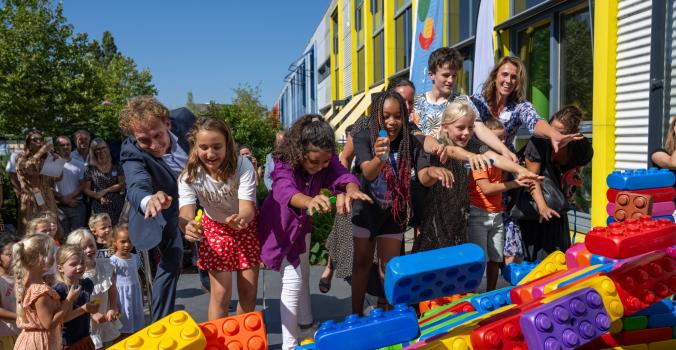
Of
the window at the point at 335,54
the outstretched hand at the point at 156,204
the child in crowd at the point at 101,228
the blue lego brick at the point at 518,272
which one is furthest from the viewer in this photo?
the window at the point at 335,54

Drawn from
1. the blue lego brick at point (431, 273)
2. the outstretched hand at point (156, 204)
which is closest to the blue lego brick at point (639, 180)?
the blue lego brick at point (431, 273)

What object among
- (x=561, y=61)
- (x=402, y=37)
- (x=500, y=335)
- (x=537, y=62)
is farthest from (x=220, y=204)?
(x=402, y=37)

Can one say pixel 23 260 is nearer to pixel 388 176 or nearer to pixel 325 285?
pixel 388 176

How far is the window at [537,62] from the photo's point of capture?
6.69 metres

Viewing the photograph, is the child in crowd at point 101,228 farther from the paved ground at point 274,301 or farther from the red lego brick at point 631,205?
the red lego brick at point 631,205

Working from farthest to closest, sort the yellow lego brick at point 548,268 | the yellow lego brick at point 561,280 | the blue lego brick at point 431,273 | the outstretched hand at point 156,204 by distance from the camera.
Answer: the yellow lego brick at point 548,268 → the outstretched hand at point 156,204 → the yellow lego brick at point 561,280 → the blue lego brick at point 431,273

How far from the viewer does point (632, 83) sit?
5105mm

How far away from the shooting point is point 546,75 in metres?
6.66

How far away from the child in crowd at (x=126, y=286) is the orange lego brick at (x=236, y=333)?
215 cm

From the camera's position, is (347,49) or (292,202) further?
(347,49)

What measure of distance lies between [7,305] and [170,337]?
2.13 meters

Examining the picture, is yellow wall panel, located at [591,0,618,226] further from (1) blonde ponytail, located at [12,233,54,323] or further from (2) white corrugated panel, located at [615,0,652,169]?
(1) blonde ponytail, located at [12,233,54,323]

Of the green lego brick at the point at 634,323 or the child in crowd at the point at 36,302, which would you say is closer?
the green lego brick at the point at 634,323

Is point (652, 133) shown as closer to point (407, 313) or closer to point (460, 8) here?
point (407, 313)
